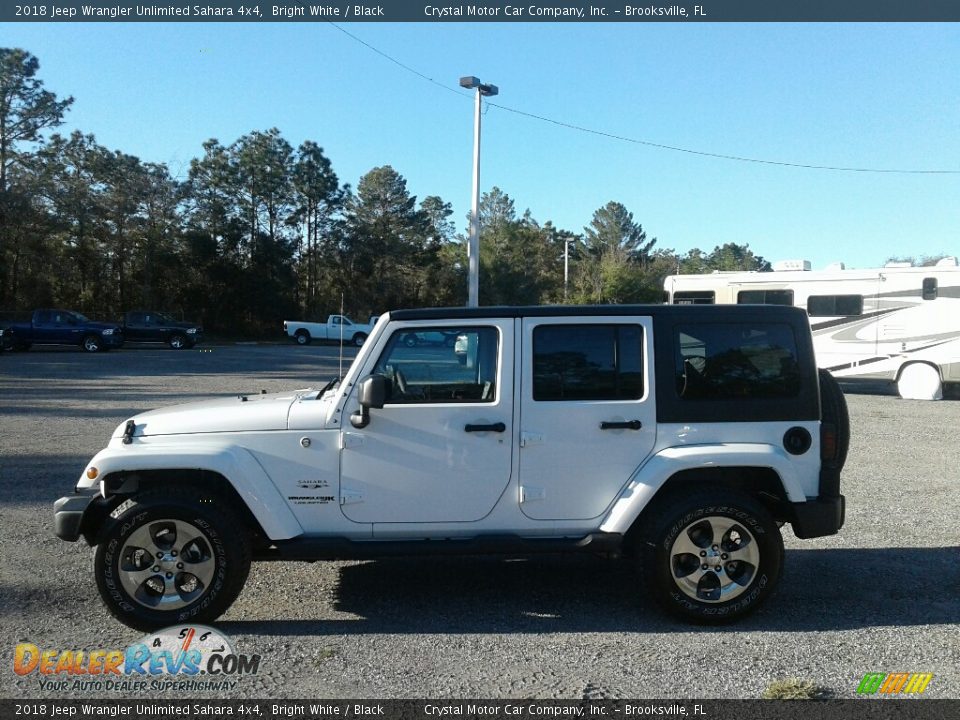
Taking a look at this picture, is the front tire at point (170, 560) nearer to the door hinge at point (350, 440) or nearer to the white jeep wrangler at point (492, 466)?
the white jeep wrangler at point (492, 466)

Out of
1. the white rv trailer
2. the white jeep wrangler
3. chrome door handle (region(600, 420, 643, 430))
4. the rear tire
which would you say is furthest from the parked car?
chrome door handle (region(600, 420, 643, 430))

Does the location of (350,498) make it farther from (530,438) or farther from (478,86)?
(478,86)

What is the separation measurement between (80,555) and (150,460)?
206cm

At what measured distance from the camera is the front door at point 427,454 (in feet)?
15.7

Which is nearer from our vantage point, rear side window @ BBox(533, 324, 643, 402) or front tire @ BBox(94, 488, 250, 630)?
front tire @ BBox(94, 488, 250, 630)

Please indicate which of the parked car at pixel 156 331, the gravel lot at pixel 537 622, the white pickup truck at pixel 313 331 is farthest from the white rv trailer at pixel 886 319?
the white pickup truck at pixel 313 331

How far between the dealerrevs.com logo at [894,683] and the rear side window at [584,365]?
1891mm

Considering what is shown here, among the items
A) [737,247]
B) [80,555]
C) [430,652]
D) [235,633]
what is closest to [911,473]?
[430,652]

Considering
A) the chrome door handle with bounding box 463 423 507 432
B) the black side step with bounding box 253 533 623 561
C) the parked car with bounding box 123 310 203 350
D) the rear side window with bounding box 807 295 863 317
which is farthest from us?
the parked car with bounding box 123 310 203 350

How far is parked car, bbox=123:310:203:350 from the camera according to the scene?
3706 cm

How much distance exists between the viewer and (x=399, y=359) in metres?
4.92

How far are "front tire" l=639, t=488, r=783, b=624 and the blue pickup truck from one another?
106 ft

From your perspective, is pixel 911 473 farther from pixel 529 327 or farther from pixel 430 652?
pixel 430 652

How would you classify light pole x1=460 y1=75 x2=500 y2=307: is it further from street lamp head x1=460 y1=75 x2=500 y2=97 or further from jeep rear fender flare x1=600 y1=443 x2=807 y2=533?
jeep rear fender flare x1=600 y1=443 x2=807 y2=533
